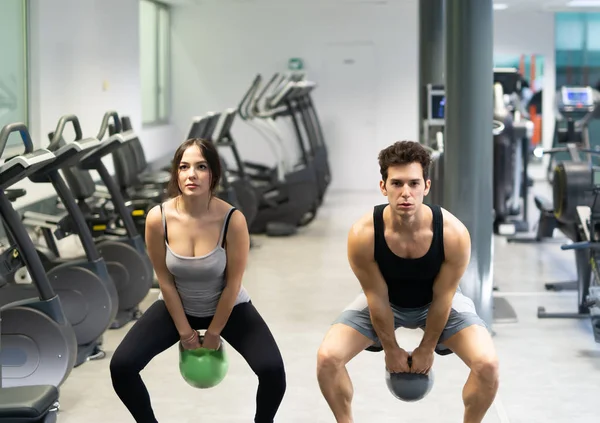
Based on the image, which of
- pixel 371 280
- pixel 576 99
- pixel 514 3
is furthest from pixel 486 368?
pixel 514 3

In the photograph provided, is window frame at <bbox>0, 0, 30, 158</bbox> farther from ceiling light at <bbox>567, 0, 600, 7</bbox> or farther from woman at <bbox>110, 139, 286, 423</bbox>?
ceiling light at <bbox>567, 0, 600, 7</bbox>

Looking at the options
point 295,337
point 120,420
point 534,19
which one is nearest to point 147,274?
point 295,337

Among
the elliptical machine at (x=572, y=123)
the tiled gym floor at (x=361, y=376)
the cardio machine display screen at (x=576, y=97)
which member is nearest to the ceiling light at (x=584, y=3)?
the elliptical machine at (x=572, y=123)

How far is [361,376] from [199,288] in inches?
67.5

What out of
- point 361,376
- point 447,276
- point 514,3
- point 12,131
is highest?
point 514,3

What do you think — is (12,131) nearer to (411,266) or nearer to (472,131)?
(411,266)

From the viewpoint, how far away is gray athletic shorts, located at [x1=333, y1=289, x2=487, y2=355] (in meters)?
3.62

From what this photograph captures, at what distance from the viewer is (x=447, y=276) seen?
138 inches

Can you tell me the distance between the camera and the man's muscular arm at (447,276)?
3.50 meters

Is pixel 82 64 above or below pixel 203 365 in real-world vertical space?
above

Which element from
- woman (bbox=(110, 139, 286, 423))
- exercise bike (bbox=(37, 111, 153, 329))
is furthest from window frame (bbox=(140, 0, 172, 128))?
woman (bbox=(110, 139, 286, 423))

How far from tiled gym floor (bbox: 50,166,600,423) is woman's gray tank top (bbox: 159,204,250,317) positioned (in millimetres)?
901

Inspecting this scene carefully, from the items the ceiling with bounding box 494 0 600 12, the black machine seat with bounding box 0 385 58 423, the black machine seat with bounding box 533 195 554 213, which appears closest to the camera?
the black machine seat with bounding box 0 385 58 423

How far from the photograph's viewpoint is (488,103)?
224 inches
